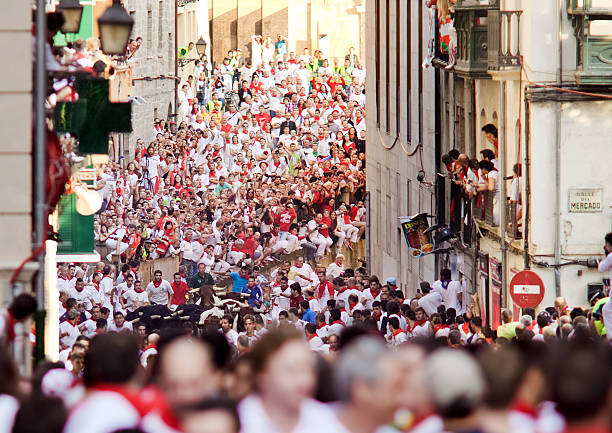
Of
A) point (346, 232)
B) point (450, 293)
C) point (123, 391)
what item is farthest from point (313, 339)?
point (346, 232)

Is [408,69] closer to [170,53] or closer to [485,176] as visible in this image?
[485,176]

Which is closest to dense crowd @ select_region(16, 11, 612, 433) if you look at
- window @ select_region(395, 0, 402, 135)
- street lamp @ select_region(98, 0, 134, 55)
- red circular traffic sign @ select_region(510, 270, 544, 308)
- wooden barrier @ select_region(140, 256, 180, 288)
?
wooden barrier @ select_region(140, 256, 180, 288)

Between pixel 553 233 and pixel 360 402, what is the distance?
50.4 feet

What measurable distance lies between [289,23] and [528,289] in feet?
220

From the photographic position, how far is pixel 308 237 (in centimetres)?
3300

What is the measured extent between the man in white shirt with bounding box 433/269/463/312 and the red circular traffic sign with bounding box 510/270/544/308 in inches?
207

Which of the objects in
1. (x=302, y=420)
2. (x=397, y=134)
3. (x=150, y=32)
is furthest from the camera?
(x=150, y=32)

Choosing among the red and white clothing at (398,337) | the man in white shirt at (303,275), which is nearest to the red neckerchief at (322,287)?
the man in white shirt at (303,275)

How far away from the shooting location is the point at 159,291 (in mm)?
25422

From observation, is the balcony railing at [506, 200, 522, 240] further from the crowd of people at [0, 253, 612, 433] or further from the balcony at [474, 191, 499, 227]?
the crowd of people at [0, 253, 612, 433]

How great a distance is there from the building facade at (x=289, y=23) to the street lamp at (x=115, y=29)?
2758 inches

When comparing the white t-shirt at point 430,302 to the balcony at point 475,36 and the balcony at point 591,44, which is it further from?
the balcony at point 591,44

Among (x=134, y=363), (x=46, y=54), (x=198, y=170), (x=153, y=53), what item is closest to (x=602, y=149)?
(x=46, y=54)

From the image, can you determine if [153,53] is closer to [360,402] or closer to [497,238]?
[497,238]
